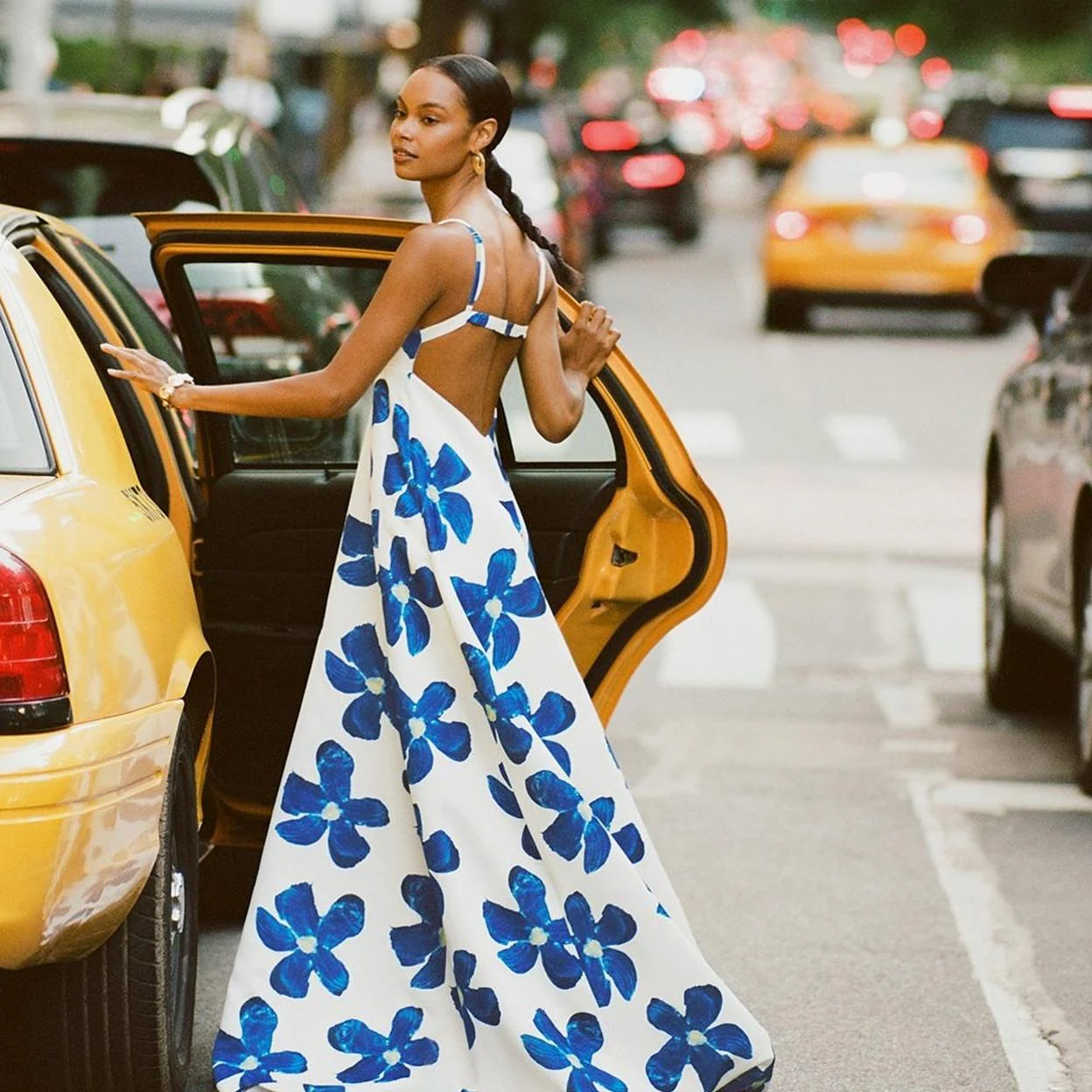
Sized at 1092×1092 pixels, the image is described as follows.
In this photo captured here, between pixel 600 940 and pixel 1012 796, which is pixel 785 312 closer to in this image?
pixel 1012 796

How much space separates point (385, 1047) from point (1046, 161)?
20.4m

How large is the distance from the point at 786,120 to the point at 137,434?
2240 inches

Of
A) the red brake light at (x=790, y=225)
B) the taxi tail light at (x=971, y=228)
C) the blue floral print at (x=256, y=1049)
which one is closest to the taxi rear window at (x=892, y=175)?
the taxi tail light at (x=971, y=228)

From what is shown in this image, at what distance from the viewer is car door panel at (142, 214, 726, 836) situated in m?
4.82

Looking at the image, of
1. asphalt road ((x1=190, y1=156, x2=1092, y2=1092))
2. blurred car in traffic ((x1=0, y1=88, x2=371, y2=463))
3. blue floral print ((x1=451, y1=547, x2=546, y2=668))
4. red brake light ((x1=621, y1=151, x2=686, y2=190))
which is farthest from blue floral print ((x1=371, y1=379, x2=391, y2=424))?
red brake light ((x1=621, y1=151, x2=686, y2=190))

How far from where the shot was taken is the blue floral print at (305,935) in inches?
172

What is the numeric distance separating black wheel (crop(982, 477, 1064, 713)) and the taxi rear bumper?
15.2 feet

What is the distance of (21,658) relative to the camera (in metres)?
3.79

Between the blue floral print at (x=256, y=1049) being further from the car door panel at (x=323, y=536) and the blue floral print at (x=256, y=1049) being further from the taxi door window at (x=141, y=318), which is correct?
the taxi door window at (x=141, y=318)

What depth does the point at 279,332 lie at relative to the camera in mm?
7473

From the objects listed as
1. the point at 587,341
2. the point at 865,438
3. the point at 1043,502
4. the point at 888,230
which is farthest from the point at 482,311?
the point at 888,230

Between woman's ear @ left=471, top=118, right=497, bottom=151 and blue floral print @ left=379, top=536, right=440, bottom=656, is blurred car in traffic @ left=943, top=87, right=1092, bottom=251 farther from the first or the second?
blue floral print @ left=379, top=536, right=440, bottom=656

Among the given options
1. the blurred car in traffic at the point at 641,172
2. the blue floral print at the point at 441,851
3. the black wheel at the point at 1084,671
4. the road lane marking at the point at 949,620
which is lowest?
the blurred car in traffic at the point at 641,172

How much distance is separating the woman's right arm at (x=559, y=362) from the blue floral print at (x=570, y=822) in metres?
0.61
